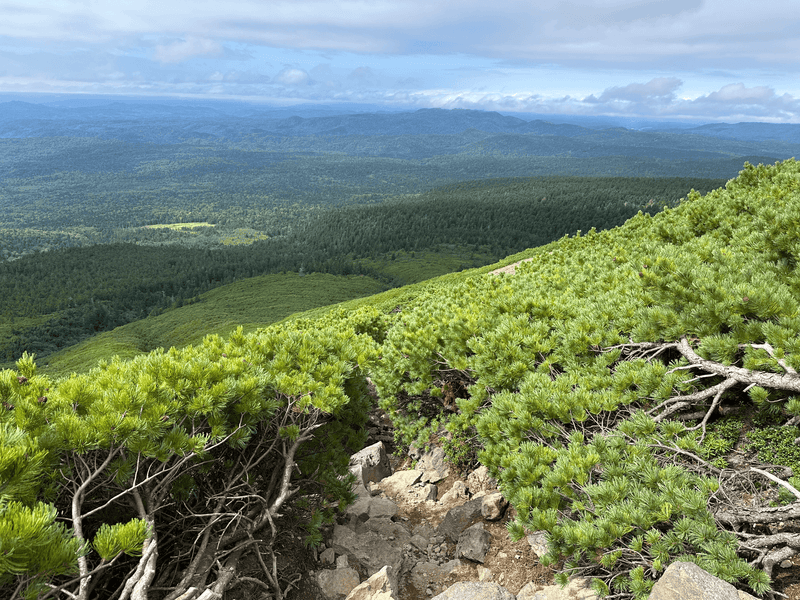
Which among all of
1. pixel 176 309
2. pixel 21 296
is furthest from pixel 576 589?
pixel 21 296

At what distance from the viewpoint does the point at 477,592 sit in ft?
17.3

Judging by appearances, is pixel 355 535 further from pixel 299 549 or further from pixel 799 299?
pixel 799 299

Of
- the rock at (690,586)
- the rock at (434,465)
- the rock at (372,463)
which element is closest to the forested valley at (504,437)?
the rock at (690,586)

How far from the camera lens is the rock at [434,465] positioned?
396 inches

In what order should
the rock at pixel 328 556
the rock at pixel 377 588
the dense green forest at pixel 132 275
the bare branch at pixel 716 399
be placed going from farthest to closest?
the dense green forest at pixel 132 275, the rock at pixel 328 556, the rock at pixel 377 588, the bare branch at pixel 716 399

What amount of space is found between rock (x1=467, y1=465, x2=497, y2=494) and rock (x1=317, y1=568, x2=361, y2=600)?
327 cm

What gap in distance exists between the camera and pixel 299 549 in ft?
22.0

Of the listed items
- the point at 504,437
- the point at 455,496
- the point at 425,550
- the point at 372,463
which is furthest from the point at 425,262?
the point at 504,437

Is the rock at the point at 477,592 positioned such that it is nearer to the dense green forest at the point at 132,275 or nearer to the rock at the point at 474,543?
the rock at the point at 474,543

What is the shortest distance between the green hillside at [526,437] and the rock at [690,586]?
15 cm

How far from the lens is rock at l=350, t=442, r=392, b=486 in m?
10.3

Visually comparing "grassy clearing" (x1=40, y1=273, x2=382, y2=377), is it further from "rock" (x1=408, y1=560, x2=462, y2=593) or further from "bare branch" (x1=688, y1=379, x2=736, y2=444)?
"bare branch" (x1=688, y1=379, x2=736, y2=444)

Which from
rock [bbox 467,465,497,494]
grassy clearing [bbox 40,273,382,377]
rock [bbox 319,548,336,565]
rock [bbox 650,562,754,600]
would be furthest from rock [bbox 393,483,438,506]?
grassy clearing [bbox 40,273,382,377]

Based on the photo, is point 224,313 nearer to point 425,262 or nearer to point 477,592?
point 425,262
